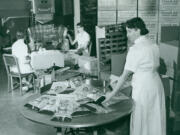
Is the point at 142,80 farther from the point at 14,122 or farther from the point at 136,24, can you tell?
the point at 14,122

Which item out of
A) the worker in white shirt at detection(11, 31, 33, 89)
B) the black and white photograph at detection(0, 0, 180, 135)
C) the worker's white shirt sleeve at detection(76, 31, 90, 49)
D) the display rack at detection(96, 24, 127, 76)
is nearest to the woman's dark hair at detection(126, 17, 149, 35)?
the black and white photograph at detection(0, 0, 180, 135)

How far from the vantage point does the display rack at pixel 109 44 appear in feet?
12.0

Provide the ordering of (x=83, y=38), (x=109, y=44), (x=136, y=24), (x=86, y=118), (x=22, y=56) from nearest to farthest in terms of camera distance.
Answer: (x=86, y=118)
(x=136, y=24)
(x=109, y=44)
(x=22, y=56)
(x=83, y=38)

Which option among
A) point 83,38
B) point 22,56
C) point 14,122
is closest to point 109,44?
point 14,122

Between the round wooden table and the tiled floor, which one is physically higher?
the round wooden table

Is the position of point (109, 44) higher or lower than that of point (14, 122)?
higher

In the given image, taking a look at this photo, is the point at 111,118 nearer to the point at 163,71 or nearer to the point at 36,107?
the point at 36,107

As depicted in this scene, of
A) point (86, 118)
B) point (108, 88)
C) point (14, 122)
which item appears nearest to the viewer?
point (86, 118)

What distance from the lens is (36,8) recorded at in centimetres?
750

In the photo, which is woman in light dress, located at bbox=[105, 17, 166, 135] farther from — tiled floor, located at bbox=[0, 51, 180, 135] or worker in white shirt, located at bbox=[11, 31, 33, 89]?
worker in white shirt, located at bbox=[11, 31, 33, 89]

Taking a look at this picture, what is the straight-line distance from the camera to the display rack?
144 inches

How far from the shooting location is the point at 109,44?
3.74m

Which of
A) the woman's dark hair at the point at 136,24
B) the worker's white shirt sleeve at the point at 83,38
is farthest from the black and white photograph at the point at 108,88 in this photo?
the worker's white shirt sleeve at the point at 83,38

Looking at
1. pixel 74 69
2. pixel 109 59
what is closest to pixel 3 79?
pixel 74 69
